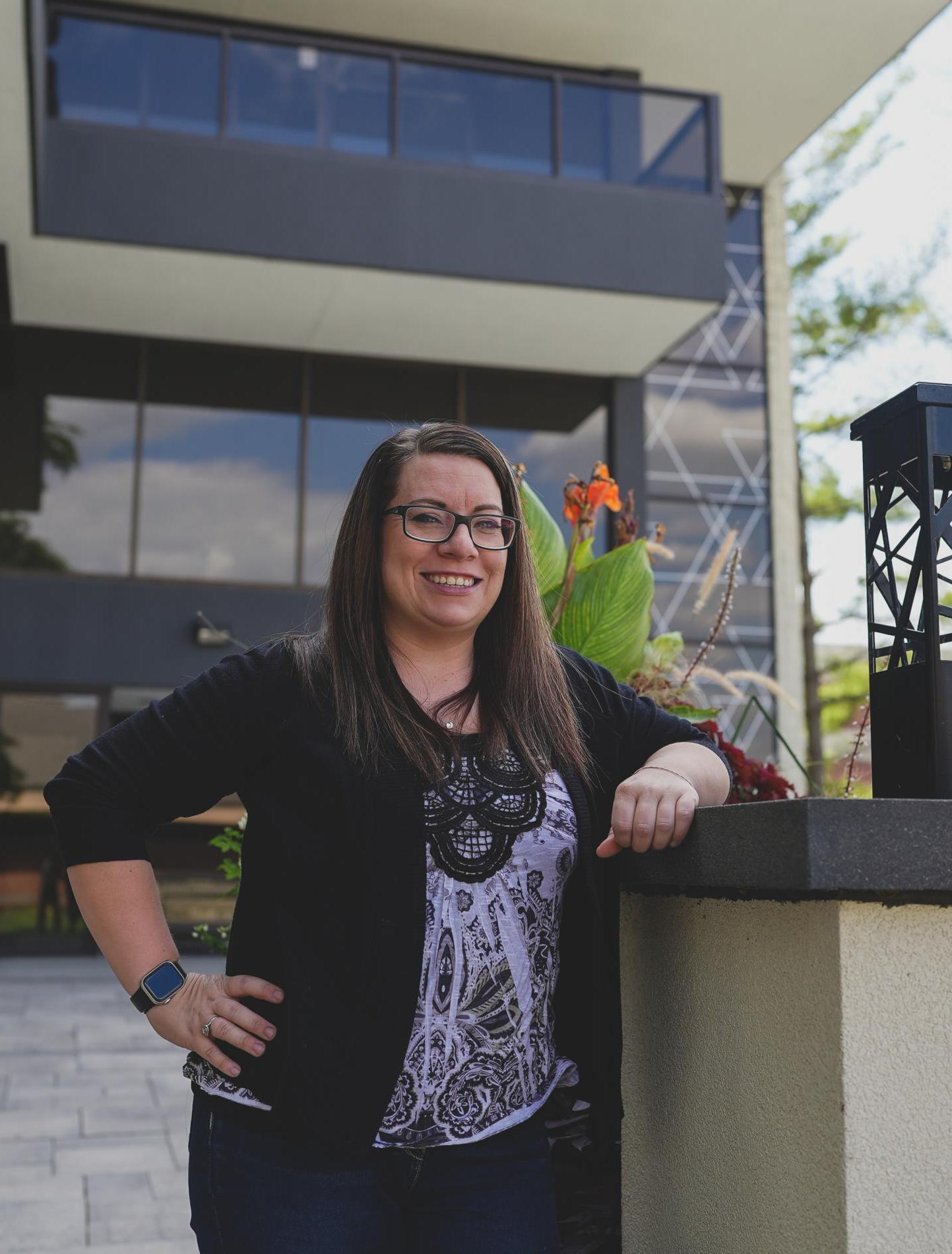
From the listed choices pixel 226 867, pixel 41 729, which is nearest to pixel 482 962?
pixel 226 867

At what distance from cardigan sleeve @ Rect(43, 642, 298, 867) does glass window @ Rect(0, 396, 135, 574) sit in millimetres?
9735

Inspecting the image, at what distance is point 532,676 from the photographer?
1753mm

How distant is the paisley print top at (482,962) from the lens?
60.7 inches

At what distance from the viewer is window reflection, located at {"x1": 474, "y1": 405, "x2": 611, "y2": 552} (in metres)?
12.0

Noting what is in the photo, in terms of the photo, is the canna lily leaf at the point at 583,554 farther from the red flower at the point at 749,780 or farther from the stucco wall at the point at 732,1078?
the stucco wall at the point at 732,1078

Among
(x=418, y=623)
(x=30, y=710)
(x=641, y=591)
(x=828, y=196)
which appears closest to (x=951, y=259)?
(x=828, y=196)

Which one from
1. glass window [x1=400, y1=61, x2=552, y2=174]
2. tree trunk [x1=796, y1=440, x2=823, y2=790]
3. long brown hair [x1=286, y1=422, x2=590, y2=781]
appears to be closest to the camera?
long brown hair [x1=286, y1=422, x2=590, y2=781]

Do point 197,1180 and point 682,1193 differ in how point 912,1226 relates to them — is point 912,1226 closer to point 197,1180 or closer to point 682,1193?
point 682,1193

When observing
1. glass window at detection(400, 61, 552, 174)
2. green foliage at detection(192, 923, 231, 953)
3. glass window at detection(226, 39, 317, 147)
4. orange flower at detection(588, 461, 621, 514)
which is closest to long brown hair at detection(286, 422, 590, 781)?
orange flower at detection(588, 461, 621, 514)

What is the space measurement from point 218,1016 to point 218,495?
33.4ft

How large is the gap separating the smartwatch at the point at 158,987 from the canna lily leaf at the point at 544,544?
4.53 ft

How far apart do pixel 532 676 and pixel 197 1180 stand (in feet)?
2.54

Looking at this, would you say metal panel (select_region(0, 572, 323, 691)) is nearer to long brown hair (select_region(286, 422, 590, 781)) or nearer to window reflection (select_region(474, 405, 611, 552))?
window reflection (select_region(474, 405, 611, 552))

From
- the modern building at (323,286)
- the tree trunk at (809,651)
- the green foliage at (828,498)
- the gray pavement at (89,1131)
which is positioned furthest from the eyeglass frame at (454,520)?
the green foliage at (828,498)
